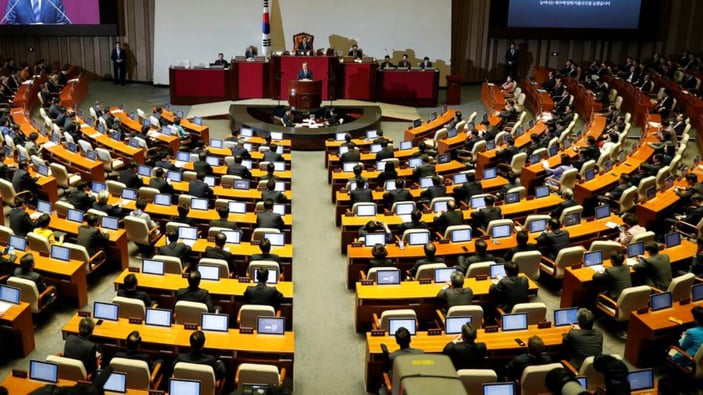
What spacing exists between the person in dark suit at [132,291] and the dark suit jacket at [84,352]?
3.76 feet

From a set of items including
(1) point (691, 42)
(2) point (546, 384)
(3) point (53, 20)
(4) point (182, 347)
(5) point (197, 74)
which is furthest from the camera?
(1) point (691, 42)

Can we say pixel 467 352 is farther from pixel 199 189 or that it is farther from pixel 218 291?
pixel 199 189

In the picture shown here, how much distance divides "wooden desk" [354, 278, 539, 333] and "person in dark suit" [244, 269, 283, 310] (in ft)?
3.48

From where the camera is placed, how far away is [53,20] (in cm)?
2366

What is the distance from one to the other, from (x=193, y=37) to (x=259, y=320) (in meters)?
17.8

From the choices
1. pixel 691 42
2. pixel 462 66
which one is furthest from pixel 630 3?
pixel 462 66

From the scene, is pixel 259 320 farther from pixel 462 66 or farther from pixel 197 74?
pixel 462 66

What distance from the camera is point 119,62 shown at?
2438 cm

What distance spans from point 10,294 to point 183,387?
3.10m

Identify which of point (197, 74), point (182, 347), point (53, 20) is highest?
point (53, 20)

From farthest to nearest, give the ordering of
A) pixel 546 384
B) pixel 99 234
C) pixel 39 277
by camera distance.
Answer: pixel 99 234 → pixel 39 277 → pixel 546 384

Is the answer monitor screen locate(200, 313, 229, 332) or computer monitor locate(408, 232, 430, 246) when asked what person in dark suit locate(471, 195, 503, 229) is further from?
monitor screen locate(200, 313, 229, 332)

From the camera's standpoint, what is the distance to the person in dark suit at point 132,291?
8.43 m

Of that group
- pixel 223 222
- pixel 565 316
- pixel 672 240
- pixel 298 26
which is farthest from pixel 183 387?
pixel 298 26
